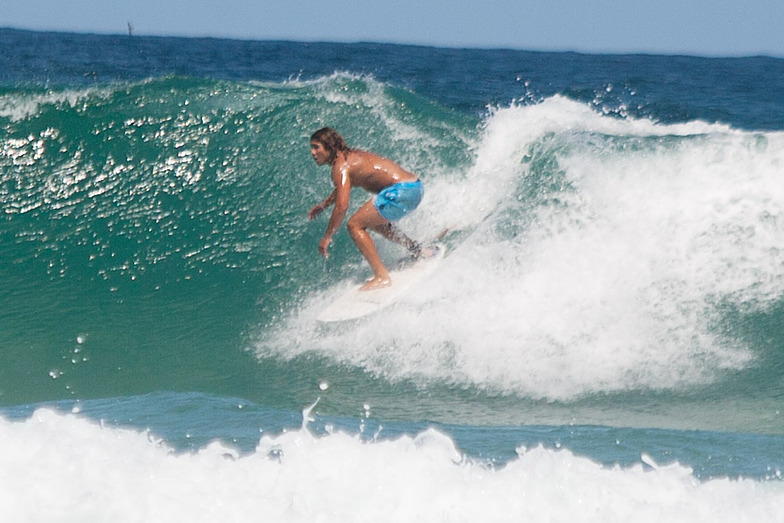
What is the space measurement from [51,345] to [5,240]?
6.42 ft

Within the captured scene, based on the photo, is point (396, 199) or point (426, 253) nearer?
point (396, 199)

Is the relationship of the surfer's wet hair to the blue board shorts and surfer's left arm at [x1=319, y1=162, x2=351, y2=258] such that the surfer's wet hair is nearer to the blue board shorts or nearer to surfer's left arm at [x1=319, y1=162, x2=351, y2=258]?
surfer's left arm at [x1=319, y1=162, x2=351, y2=258]

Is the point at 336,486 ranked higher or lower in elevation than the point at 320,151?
lower

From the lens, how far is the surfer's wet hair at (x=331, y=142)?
652 cm

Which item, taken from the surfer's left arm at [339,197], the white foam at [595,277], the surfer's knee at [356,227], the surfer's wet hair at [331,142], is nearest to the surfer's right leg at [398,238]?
the surfer's knee at [356,227]

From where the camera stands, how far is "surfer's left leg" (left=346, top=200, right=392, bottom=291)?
6.73 metres

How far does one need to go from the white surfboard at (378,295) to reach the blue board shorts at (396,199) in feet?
1.44

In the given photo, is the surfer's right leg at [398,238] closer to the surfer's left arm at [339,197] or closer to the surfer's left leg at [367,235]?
the surfer's left leg at [367,235]

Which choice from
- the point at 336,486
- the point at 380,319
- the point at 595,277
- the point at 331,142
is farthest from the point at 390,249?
the point at 336,486

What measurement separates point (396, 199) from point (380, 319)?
85 cm

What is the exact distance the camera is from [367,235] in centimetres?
675

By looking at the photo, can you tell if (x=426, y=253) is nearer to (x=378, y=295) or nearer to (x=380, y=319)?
(x=378, y=295)

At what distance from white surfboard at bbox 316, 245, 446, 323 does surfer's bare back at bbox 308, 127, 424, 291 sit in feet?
0.26

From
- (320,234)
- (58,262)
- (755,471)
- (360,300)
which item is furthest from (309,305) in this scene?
(755,471)
